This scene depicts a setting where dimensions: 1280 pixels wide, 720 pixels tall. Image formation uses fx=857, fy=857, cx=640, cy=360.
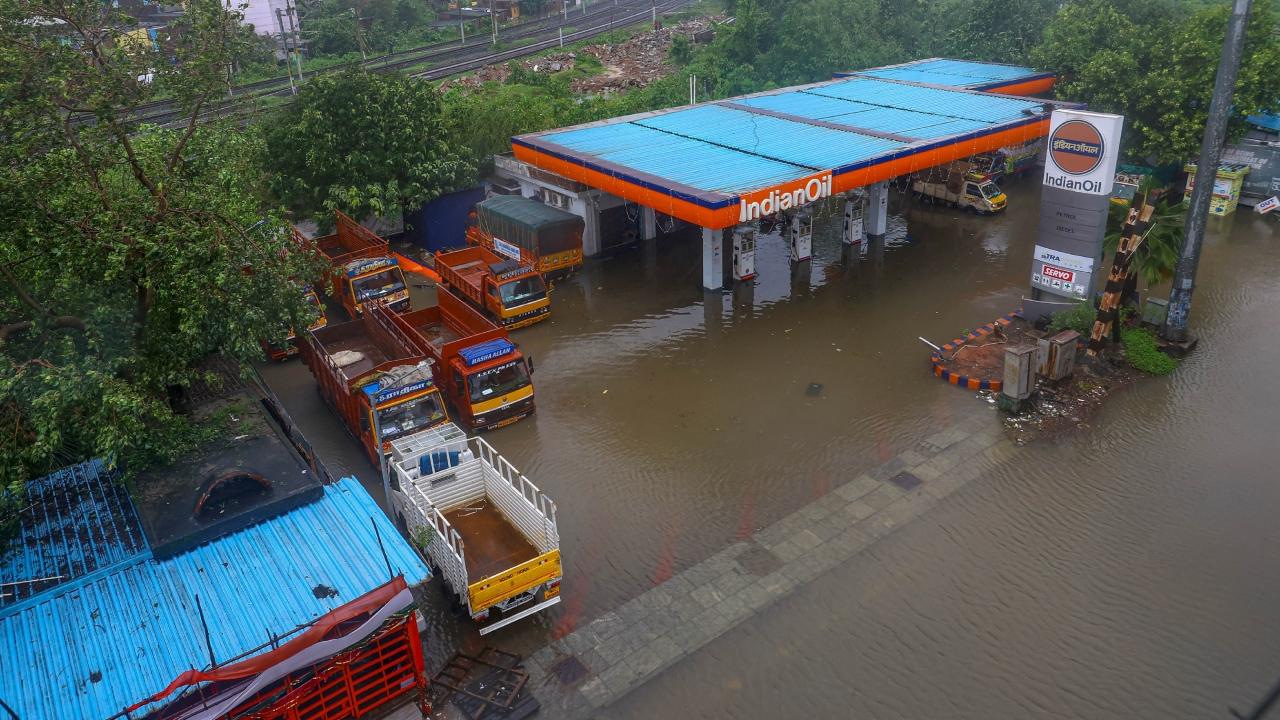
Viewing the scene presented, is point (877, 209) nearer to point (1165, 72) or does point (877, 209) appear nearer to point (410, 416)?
point (1165, 72)

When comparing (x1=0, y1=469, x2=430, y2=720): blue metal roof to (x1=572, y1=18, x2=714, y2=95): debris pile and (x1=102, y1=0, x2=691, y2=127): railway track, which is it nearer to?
(x1=102, y1=0, x2=691, y2=127): railway track

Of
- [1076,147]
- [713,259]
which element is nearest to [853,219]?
[713,259]

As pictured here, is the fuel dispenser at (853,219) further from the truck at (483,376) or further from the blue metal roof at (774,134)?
the truck at (483,376)

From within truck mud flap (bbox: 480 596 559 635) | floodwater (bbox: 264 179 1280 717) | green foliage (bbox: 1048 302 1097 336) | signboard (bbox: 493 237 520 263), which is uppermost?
signboard (bbox: 493 237 520 263)

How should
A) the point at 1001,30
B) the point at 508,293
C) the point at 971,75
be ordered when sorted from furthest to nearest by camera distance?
the point at 1001,30 → the point at 971,75 → the point at 508,293

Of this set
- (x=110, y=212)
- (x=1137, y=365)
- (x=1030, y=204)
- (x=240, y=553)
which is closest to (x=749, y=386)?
(x=1137, y=365)

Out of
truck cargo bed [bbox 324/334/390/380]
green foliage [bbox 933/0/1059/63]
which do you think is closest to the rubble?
green foliage [bbox 933/0/1059/63]
